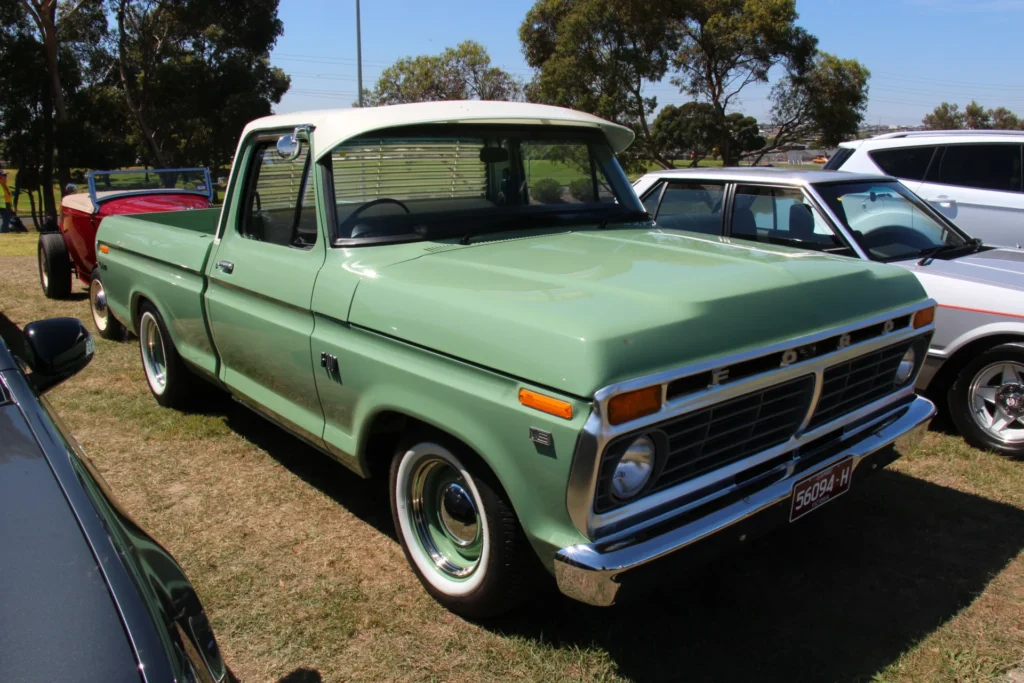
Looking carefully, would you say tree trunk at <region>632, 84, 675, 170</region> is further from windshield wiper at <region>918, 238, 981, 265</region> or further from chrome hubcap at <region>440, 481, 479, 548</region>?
chrome hubcap at <region>440, 481, 479, 548</region>

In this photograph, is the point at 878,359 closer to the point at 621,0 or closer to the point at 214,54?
the point at 621,0

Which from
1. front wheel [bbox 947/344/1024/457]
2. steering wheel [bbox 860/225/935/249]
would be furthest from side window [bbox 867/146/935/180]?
front wheel [bbox 947/344/1024/457]

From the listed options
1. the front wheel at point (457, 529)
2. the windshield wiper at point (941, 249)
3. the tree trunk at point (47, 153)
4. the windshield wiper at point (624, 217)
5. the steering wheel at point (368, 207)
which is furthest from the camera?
the tree trunk at point (47, 153)

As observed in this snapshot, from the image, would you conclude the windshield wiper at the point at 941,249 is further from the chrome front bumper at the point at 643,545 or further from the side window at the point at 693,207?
the chrome front bumper at the point at 643,545

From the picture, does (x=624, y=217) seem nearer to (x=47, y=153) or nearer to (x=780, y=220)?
(x=780, y=220)

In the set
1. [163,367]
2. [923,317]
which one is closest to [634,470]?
[923,317]

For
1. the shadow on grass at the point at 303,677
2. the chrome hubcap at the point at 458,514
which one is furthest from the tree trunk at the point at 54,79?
the shadow on grass at the point at 303,677

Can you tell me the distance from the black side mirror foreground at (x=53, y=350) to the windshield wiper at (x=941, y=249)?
4.64 meters

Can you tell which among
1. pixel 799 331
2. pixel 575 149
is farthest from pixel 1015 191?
pixel 799 331

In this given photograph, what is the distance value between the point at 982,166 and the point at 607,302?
259 inches

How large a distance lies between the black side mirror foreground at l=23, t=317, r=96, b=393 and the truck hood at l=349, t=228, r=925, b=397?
3.16 feet

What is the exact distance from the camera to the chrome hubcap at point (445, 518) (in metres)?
2.93

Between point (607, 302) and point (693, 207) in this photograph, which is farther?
point (693, 207)

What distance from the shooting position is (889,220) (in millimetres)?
5293
